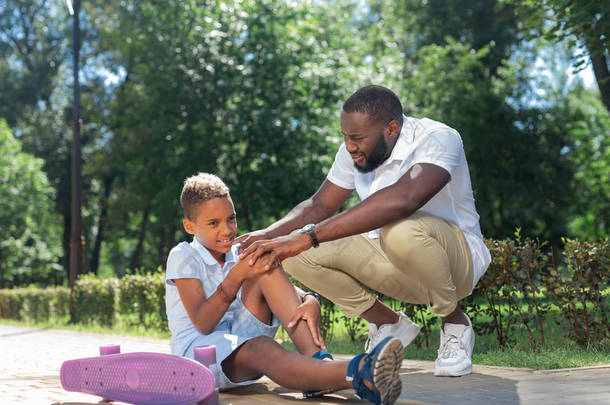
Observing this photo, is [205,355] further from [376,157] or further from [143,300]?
[143,300]

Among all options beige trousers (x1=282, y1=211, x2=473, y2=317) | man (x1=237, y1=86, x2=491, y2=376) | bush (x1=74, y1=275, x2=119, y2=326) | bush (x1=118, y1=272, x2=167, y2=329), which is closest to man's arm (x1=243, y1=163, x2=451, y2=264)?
man (x1=237, y1=86, x2=491, y2=376)

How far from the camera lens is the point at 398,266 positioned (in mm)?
4566

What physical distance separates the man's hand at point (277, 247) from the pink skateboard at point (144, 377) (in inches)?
22.9

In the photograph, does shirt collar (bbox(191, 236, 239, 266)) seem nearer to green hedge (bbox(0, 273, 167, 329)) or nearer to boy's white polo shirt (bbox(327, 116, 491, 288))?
boy's white polo shirt (bbox(327, 116, 491, 288))

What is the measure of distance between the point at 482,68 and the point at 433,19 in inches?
123

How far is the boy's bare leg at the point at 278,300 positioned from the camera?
3.67 meters

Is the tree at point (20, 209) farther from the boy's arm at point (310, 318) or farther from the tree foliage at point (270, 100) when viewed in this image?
the boy's arm at point (310, 318)

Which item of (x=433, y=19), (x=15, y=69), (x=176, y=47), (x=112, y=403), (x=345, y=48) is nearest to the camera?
(x=112, y=403)

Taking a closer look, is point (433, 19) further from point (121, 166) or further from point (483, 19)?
point (121, 166)

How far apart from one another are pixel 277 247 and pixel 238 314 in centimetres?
52

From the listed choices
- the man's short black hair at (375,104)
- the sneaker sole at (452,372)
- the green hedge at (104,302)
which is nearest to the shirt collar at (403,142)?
the man's short black hair at (375,104)

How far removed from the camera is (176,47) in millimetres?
22125

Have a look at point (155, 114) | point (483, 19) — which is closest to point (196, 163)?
point (155, 114)

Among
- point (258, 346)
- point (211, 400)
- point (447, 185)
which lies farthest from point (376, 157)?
point (211, 400)
